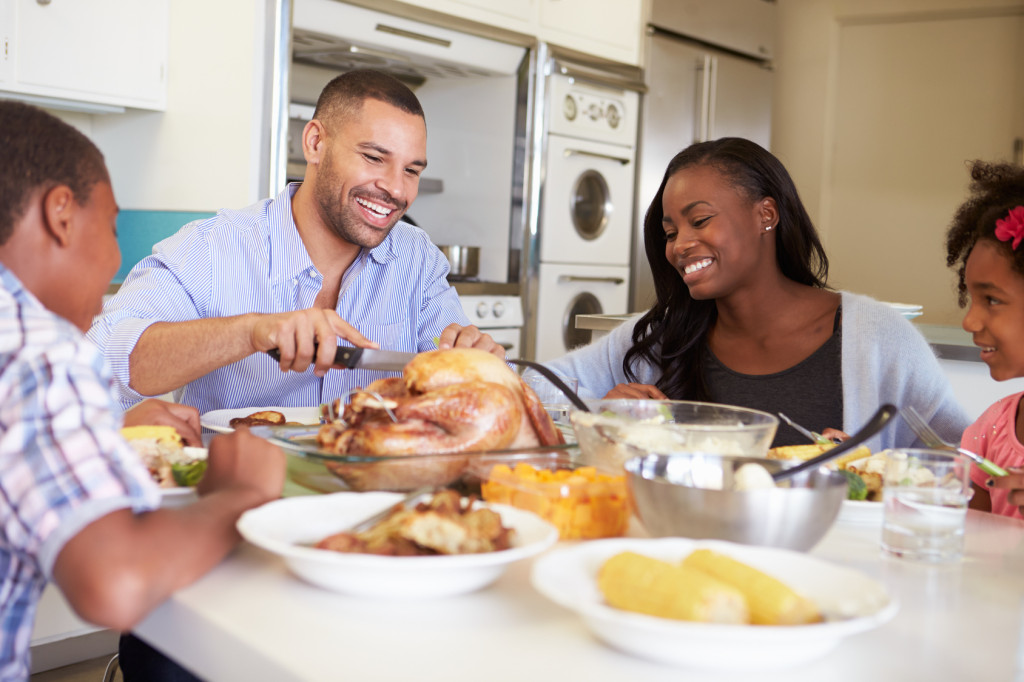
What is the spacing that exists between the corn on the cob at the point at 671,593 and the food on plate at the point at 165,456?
0.48 meters

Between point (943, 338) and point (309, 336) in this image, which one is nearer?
point (309, 336)

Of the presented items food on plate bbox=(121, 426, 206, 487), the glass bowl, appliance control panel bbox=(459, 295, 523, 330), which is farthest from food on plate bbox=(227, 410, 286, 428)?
appliance control panel bbox=(459, 295, 523, 330)

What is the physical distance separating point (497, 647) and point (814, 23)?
5.39m

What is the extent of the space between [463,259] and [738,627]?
Result: 3300 millimetres

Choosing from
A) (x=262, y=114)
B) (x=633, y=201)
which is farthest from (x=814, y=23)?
(x=262, y=114)

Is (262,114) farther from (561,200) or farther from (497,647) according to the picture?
(497,647)

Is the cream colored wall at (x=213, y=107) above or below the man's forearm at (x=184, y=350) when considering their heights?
above

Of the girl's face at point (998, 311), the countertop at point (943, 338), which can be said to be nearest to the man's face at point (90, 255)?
the girl's face at point (998, 311)

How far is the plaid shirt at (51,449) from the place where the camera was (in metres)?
0.68

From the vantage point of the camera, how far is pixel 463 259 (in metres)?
3.82

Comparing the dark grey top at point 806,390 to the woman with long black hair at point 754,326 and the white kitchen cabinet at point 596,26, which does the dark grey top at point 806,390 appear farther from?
the white kitchen cabinet at point 596,26

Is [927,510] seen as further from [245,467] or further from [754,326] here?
[754,326]

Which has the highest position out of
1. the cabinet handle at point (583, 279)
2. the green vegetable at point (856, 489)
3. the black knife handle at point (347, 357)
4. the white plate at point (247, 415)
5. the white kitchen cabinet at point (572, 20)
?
the white kitchen cabinet at point (572, 20)

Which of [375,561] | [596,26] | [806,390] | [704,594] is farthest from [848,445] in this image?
[596,26]
